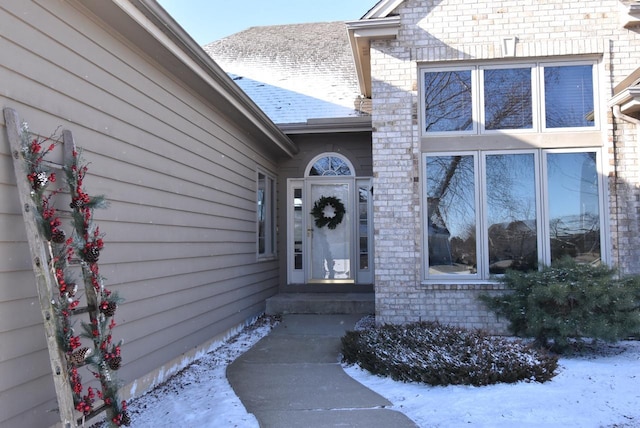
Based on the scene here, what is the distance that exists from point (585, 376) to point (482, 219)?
8.19 feet

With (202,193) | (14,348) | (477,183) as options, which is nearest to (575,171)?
(477,183)

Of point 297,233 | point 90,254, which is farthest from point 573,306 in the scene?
point 297,233

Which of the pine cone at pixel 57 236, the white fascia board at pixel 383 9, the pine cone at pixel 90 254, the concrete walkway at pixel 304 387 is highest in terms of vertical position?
the white fascia board at pixel 383 9

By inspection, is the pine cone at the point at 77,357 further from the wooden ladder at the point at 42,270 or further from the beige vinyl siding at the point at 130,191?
the beige vinyl siding at the point at 130,191

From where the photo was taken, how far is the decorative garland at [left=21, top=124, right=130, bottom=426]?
119 inches

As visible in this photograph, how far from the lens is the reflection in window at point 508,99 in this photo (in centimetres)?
689

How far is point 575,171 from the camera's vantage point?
22.4 ft

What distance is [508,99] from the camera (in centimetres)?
691

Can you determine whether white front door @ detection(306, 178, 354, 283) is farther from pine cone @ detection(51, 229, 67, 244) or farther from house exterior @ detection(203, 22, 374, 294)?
pine cone @ detection(51, 229, 67, 244)

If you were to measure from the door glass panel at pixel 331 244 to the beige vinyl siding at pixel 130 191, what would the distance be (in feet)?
8.38

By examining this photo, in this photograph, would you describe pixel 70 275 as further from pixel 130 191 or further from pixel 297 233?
pixel 297 233

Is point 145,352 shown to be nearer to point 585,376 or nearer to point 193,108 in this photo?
point 193,108

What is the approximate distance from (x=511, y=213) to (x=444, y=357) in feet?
9.03

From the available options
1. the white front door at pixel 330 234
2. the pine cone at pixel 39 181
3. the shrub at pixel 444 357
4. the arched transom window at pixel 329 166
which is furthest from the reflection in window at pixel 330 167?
the pine cone at pixel 39 181
